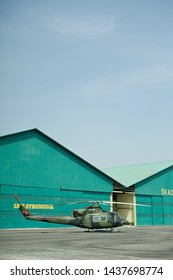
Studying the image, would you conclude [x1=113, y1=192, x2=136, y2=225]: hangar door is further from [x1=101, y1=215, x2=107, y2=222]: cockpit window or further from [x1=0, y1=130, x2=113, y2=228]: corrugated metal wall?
[x1=101, y1=215, x2=107, y2=222]: cockpit window

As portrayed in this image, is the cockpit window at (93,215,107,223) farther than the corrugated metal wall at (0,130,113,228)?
No

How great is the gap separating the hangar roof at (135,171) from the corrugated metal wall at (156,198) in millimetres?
987

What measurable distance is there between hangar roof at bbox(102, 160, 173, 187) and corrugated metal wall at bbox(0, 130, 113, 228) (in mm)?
10195

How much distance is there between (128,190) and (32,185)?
19.7 meters

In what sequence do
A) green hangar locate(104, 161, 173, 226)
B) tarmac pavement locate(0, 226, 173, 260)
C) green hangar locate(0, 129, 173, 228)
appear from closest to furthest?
tarmac pavement locate(0, 226, 173, 260)
green hangar locate(0, 129, 173, 228)
green hangar locate(104, 161, 173, 226)

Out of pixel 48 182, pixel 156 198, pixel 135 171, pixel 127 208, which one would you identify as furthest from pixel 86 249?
pixel 135 171

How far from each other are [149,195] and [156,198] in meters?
1.84

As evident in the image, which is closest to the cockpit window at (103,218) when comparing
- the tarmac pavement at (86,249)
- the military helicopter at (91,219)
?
the military helicopter at (91,219)

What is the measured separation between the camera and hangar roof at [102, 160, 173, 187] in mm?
56072

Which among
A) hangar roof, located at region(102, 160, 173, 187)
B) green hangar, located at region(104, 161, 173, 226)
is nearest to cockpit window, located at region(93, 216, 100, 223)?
green hangar, located at region(104, 161, 173, 226)

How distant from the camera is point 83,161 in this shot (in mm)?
47375
